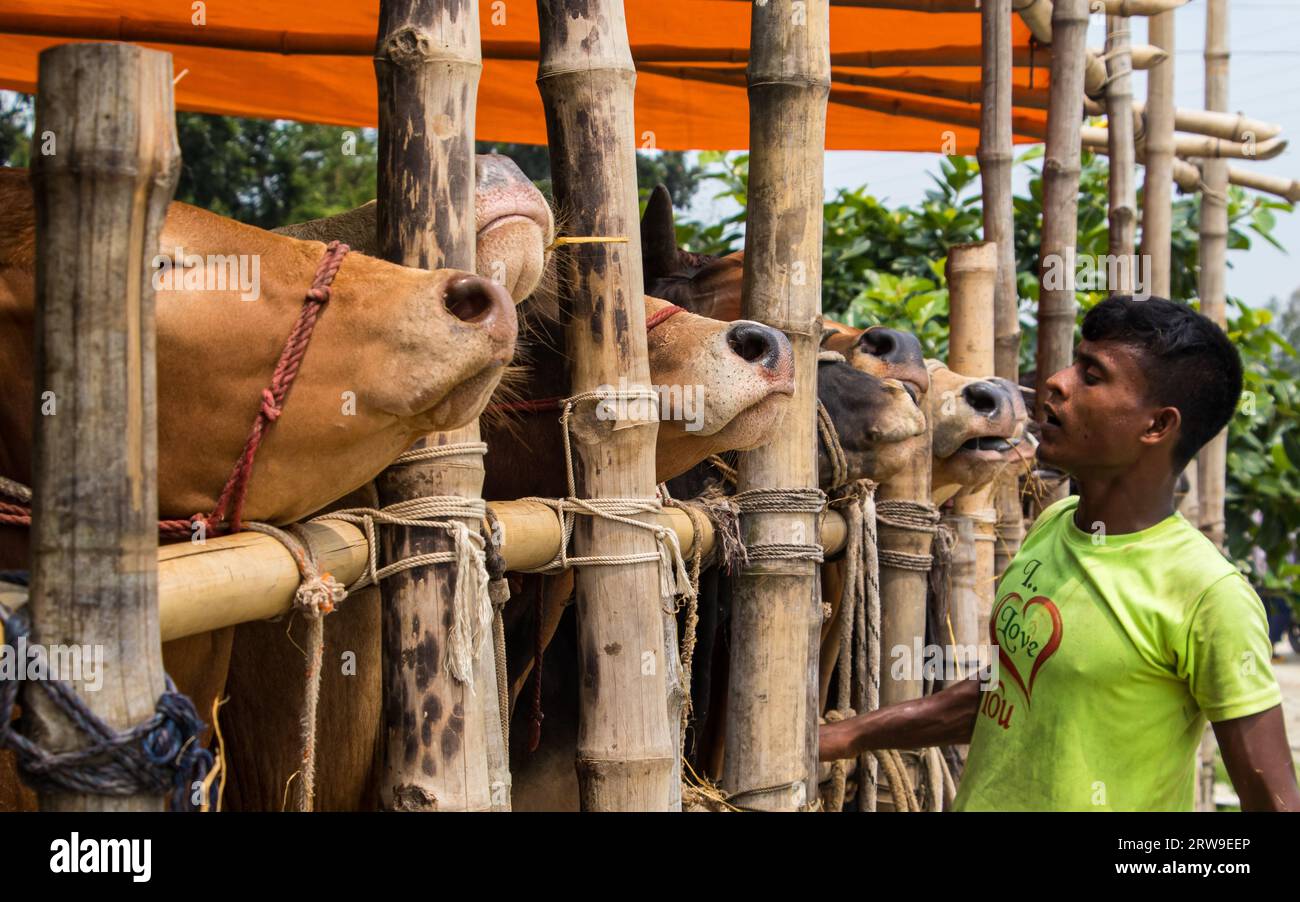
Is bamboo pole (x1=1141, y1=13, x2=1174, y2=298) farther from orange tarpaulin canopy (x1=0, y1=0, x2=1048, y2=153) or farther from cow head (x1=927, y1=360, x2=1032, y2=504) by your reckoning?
cow head (x1=927, y1=360, x2=1032, y2=504)

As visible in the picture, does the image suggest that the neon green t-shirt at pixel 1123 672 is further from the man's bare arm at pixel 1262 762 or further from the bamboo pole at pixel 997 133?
the bamboo pole at pixel 997 133

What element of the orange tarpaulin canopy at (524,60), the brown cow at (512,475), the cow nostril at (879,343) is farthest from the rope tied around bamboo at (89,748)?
the orange tarpaulin canopy at (524,60)

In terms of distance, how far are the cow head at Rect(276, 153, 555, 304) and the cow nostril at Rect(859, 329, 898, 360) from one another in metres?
1.66

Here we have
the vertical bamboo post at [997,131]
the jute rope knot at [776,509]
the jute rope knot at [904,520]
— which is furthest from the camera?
the vertical bamboo post at [997,131]

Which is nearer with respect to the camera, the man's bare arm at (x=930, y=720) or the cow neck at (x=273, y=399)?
the cow neck at (x=273, y=399)

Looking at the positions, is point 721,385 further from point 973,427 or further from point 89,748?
point 89,748

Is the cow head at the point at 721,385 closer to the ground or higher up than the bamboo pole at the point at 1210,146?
closer to the ground

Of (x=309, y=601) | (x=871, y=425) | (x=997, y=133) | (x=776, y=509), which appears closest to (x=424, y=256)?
(x=309, y=601)

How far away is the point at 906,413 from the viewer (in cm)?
377

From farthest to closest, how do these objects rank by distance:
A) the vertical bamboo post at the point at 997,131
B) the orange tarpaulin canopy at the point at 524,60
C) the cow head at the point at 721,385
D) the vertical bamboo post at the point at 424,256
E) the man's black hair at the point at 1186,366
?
the orange tarpaulin canopy at the point at 524,60
the vertical bamboo post at the point at 997,131
the cow head at the point at 721,385
the man's black hair at the point at 1186,366
the vertical bamboo post at the point at 424,256

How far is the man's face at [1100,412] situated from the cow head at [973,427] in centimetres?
164

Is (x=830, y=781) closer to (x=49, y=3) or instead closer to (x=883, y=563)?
(x=883, y=563)

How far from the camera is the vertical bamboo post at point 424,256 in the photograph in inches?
84.6

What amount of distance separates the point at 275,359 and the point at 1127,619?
1261 mm
